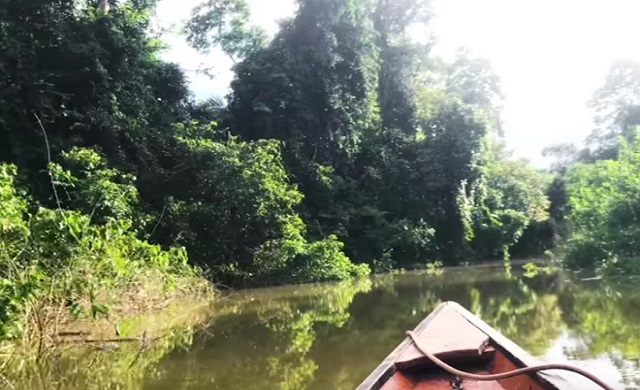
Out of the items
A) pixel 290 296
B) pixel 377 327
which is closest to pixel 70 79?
pixel 290 296

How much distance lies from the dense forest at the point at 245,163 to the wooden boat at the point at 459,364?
3.47 meters

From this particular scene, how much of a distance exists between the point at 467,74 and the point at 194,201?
14.8 metres

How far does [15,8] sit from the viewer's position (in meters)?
12.8

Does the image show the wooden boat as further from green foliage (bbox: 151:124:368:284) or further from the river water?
green foliage (bbox: 151:124:368:284)

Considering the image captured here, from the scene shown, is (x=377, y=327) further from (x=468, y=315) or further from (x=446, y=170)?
(x=446, y=170)

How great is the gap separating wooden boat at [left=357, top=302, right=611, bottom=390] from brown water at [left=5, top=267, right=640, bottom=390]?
34 centimetres

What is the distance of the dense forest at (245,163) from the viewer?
33.7ft

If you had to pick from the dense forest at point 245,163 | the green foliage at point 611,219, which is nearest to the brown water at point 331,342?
the dense forest at point 245,163

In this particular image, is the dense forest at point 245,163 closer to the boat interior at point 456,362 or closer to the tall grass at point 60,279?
the tall grass at point 60,279

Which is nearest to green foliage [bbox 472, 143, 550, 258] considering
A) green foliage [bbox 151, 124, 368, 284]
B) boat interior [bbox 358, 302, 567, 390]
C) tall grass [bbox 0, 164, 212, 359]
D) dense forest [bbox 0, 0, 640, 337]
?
dense forest [bbox 0, 0, 640, 337]

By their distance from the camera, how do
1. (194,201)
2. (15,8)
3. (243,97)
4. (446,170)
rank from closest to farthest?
1. (15,8)
2. (194,201)
3. (243,97)
4. (446,170)

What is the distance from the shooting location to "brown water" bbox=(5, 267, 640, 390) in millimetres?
4777

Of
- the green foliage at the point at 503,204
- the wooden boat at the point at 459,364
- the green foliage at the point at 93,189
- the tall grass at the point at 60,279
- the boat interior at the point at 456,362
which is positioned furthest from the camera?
the green foliage at the point at 503,204

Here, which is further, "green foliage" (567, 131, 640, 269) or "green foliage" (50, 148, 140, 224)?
"green foliage" (567, 131, 640, 269)
